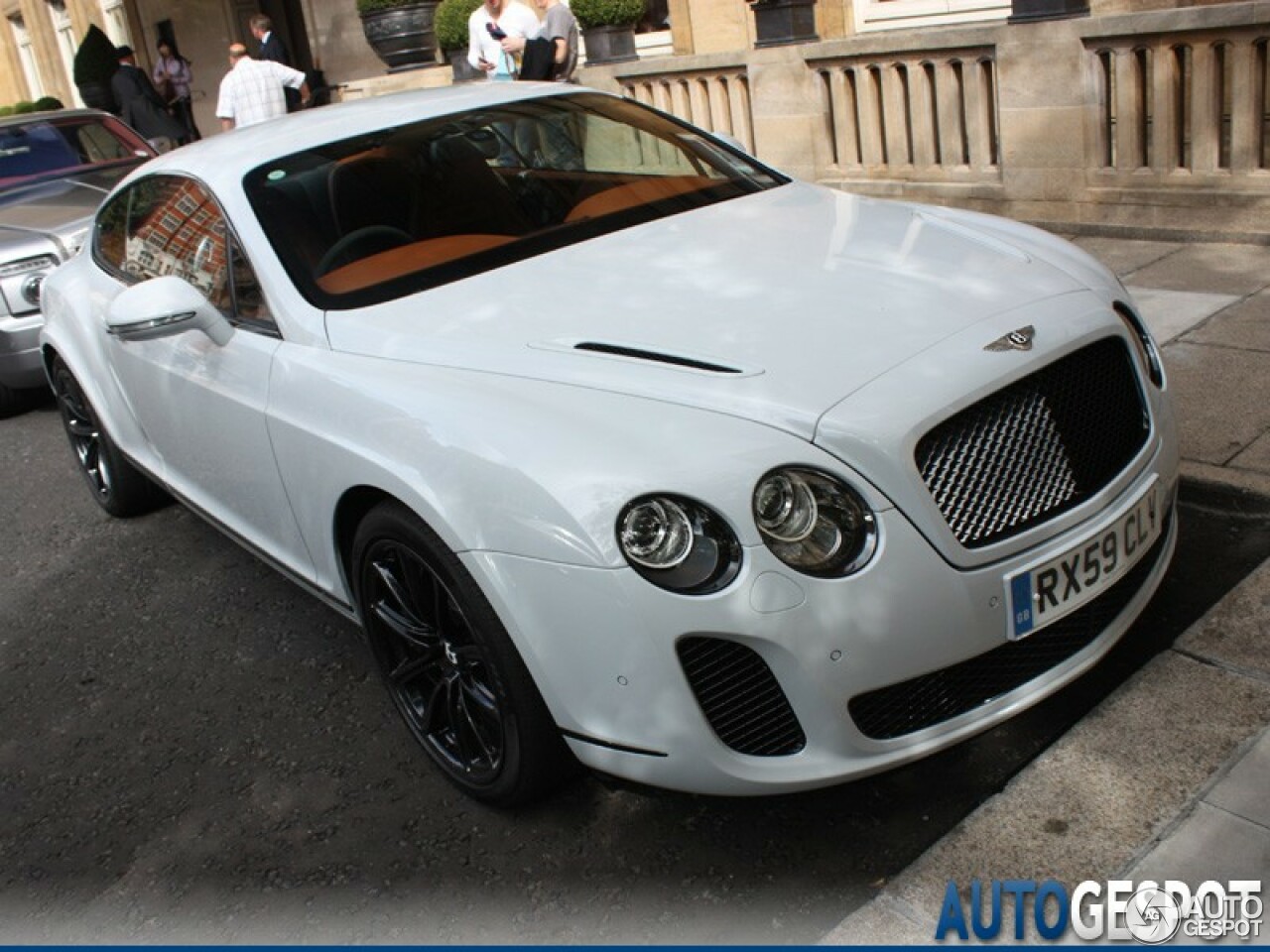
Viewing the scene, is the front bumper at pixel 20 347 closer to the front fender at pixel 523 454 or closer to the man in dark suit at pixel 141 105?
the front fender at pixel 523 454

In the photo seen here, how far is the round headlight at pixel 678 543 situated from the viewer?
2752 millimetres

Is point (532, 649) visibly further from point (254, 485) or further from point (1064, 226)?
point (1064, 226)

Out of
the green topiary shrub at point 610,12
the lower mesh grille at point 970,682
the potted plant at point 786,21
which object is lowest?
the lower mesh grille at point 970,682

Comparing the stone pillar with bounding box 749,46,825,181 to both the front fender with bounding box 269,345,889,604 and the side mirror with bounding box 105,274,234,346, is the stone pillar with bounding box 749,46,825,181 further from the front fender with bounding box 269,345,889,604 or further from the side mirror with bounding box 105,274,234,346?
the front fender with bounding box 269,345,889,604

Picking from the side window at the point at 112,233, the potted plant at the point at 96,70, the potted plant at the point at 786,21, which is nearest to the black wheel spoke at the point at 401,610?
the side window at the point at 112,233

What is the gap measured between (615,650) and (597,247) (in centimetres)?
160

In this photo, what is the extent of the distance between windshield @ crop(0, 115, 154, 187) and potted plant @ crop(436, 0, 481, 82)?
5888 millimetres

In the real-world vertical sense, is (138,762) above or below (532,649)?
below

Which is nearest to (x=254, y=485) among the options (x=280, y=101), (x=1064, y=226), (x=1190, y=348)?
(x=1190, y=348)

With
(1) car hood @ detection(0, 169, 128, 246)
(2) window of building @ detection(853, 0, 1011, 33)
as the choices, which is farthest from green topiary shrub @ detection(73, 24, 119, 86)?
(2) window of building @ detection(853, 0, 1011, 33)

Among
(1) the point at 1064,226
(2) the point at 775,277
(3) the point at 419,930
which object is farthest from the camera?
(1) the point at 1064,226

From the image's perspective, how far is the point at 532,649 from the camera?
9.61 feet

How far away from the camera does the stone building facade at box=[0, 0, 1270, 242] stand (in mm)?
7535

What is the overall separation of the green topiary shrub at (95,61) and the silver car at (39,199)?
16.0m
